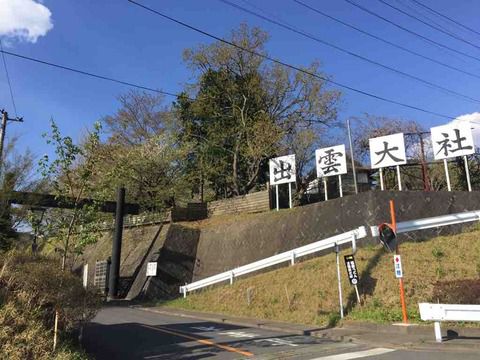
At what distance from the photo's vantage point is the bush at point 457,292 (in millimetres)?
12938

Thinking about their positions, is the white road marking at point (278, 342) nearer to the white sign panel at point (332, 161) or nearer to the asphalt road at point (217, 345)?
the asphalt road at point (217, 345)

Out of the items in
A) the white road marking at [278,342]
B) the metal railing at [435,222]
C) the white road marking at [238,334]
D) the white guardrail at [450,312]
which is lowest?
the white road marking at [278,342]

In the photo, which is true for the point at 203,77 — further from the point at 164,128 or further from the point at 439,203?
the point at 439,203

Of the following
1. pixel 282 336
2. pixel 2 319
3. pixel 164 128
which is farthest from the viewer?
pixel 164 128

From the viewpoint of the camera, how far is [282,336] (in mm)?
13625

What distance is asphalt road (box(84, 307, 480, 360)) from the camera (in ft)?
33.2

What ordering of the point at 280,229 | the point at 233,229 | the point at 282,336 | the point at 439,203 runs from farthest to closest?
the point at 233,229 < the point at 280,229 < the point at 439,203 < the point at 282,336

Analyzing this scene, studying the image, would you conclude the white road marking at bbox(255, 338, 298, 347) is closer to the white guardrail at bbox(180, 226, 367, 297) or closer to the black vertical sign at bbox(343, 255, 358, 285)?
the black vertical sign at bbox(343, 255, 358, 285)

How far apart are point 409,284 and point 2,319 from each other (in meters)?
12.7

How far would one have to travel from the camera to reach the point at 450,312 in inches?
428

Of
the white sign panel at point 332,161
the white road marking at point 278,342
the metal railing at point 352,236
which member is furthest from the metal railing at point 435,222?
the white road marking at point 278,342

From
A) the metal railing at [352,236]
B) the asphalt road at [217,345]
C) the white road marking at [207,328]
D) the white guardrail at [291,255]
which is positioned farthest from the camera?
the metal railing at [352,236]

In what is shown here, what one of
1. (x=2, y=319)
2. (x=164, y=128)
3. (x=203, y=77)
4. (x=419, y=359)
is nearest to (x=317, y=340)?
(x=419, y=359)

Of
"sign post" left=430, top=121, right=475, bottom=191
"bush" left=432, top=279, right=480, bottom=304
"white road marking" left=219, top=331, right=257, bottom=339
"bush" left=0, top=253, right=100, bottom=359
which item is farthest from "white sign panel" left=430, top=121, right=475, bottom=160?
"bush" left=0, top=253, right=100, bottom=359
